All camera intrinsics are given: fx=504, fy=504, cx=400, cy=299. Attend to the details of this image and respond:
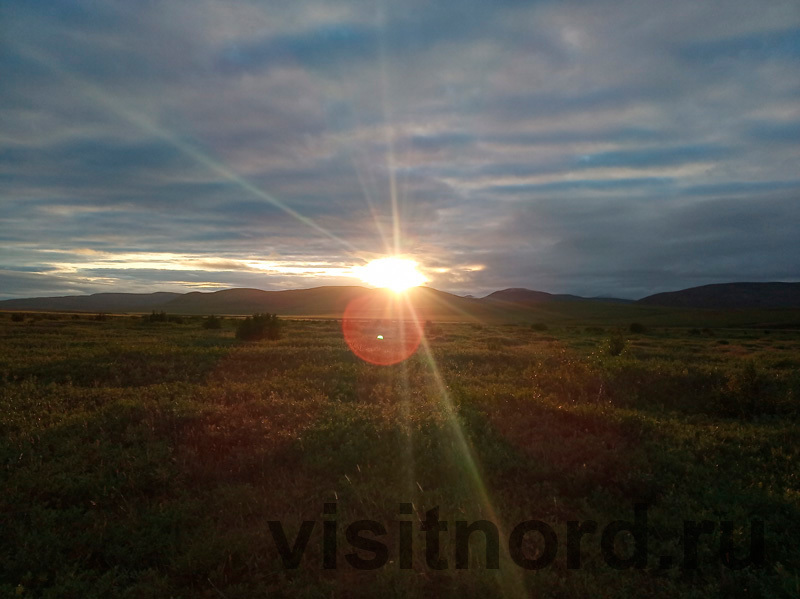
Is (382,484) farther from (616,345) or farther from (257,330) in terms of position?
(257,330)

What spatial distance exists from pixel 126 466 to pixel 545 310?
447 feet

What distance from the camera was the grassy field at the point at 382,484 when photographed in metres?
4.93

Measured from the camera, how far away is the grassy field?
4.93 m

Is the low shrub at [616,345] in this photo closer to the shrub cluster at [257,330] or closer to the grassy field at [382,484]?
the grassy field at [382,484]

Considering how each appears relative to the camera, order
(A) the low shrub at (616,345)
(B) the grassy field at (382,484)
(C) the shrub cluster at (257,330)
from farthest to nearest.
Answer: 1. (C) the shrub cluster at (257,330)
2. (A) the low shrub at (616,345)
3. (B) the grassy field at (382,484)

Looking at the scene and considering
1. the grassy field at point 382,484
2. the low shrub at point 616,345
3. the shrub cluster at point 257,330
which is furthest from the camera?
the shrub cluster at point 257,330

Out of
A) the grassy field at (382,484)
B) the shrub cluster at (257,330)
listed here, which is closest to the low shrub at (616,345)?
the grassy field at (382,484)

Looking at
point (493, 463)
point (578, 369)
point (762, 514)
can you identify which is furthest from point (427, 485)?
point (578, 369)

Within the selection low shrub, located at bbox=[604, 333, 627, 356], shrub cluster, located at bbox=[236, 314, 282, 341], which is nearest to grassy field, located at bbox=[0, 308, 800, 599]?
low shrub, located at bbox=[604, 333, 627, 356]

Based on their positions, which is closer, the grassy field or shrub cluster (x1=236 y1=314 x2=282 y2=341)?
the grassy field

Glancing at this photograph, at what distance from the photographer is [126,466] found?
23.3 ft

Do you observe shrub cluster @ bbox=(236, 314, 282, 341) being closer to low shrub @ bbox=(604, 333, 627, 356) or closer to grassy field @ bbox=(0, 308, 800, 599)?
grassy field @ bbox=(0, 308, 800, 599)

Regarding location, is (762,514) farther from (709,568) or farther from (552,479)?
(552,479)

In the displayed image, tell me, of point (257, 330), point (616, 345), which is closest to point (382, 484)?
point (616, 345)
